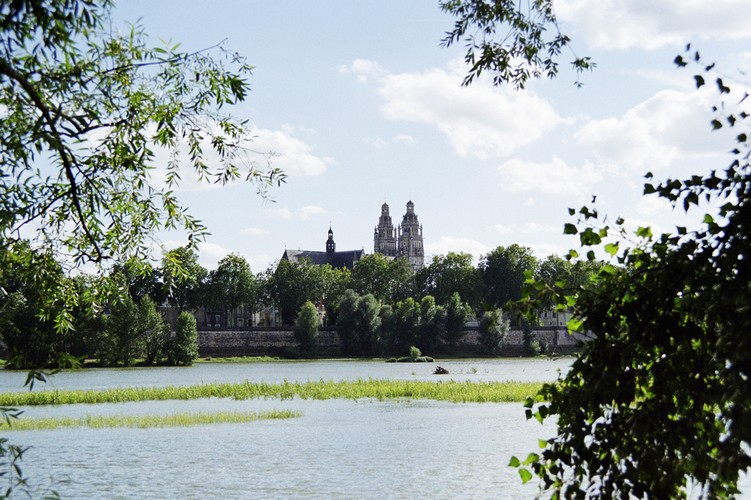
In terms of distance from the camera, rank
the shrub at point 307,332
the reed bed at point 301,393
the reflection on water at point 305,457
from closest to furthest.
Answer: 1. the reflection on water at point 305,457
2. the reed bed at point 301,393
3. the shrub at point 307,332

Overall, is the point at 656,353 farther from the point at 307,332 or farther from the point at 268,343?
the point at 268,343

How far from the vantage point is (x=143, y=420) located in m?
34.2

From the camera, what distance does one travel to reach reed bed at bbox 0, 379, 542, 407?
138 feet

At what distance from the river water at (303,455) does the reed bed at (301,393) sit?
2651 mm

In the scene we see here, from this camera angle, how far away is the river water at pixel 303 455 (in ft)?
71.8

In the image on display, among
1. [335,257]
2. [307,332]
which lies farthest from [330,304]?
[335,257]

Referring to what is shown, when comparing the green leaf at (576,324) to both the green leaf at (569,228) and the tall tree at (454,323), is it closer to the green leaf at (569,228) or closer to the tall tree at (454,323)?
the green leaf at (569,228)

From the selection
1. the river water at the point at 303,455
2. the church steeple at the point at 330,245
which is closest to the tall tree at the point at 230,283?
the church steeple at the point at 330,245

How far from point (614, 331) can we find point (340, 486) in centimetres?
1607

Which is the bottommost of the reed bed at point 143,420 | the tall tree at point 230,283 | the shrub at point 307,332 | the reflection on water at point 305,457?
the reflection on water at point 305,457

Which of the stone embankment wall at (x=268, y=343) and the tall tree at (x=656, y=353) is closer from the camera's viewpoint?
the tall tree at (x=656, y=353)

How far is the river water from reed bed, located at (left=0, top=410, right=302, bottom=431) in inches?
35.9

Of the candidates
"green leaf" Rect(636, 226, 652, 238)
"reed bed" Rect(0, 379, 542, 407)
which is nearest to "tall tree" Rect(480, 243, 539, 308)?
"reed bed" Rect(0, 379, 542, 407)

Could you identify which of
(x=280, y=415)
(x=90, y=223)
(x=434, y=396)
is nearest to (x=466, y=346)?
(x=434, y=396)
